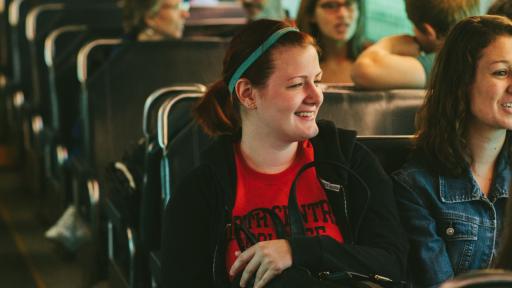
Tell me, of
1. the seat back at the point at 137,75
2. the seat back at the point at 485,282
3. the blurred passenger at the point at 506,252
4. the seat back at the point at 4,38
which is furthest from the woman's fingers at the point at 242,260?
the seat back at the point at 4,38

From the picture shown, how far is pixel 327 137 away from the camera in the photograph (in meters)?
2.22

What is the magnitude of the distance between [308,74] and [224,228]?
0.40 m

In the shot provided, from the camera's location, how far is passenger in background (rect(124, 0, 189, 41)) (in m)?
4.60

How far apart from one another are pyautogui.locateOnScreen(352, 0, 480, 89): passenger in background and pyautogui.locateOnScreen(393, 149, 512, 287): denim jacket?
0.69m

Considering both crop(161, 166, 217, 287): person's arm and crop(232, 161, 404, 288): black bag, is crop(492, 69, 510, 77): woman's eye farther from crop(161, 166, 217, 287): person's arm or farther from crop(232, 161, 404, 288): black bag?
crop(161, 166, 217, 287): person's arm

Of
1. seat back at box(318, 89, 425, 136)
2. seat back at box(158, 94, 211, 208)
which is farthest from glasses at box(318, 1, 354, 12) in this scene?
seat back at box(318, 89, 425, 136)

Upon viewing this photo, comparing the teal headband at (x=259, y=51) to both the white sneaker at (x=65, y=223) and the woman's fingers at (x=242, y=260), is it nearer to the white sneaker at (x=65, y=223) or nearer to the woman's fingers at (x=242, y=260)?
the woman's fingers at (x=242, y=260)

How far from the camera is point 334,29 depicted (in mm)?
3629

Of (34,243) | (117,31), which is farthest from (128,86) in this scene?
(34,243)

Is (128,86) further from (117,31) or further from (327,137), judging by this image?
(327,137)

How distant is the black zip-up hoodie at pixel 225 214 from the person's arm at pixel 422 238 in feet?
0.30

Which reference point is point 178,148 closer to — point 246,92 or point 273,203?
point 246,92

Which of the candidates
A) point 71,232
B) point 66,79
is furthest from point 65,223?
point 66,79

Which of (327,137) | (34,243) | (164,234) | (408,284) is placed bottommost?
(34,243)
